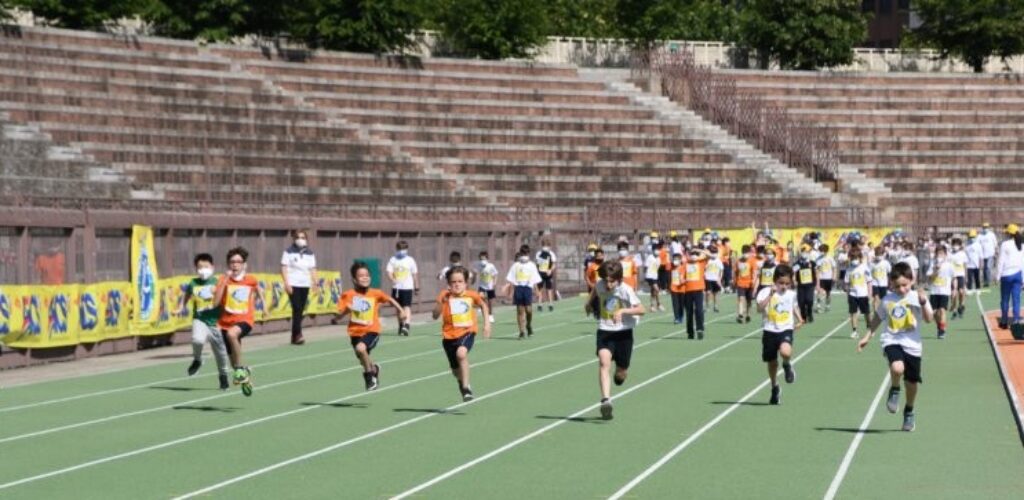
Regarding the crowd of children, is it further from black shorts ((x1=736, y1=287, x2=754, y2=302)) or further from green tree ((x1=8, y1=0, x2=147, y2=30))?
green tree ((x1=8, y1=0, x2=147, y2=30))

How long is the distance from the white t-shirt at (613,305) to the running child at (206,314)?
5928 millimetres

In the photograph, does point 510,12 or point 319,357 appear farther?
point 510,12

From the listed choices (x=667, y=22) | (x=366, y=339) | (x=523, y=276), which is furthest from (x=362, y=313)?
(x=667, y=22)

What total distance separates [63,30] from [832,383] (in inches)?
1506

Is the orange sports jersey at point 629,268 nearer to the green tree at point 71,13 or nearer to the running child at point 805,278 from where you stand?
the running child at point 805,278

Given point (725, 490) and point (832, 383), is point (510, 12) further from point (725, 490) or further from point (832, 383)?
point (725, 490)

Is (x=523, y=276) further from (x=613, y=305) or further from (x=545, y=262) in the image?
(x=613, y=305)

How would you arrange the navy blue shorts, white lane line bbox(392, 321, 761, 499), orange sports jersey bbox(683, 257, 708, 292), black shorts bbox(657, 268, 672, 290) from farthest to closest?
1. black shorts bbox(657, 268, 672, 290)
2. the navy blue shorts
3. orange sports jersey bbox(683, 257, 708, 292)
4. white lane line bbox(392, 321, 761, 499)

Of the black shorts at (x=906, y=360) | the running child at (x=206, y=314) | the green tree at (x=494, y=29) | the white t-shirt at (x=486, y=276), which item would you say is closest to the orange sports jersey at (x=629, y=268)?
the white t-shirt at (x=486, y=276)

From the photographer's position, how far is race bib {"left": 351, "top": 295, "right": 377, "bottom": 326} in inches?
848

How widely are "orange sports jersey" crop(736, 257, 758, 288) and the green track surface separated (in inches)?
419

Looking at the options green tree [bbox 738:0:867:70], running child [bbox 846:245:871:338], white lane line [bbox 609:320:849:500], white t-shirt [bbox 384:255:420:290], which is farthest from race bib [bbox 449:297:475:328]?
green tree [bbox 738:0:867:70]

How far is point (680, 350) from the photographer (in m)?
31.0

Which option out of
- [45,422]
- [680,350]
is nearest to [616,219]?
[680,350]
